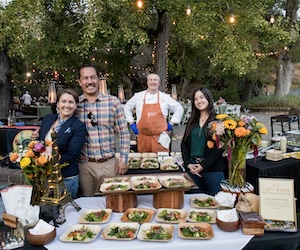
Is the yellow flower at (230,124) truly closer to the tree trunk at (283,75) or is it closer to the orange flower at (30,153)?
the orange flower at (30,153)

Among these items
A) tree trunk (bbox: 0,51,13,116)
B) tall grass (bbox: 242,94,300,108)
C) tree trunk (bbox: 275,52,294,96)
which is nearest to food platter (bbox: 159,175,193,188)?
tree trunk (bbox: 0,51,13,116)

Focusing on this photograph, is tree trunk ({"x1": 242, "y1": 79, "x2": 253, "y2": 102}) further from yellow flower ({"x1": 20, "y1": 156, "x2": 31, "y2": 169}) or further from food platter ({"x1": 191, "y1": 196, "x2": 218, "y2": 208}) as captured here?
yellow flower ({"x1": 20, "y1": 156, "x2": 31, "y2": 169})

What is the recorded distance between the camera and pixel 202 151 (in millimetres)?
2424

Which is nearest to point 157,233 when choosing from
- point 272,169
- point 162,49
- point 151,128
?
point 272,169

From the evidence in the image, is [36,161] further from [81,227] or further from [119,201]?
[119,201]

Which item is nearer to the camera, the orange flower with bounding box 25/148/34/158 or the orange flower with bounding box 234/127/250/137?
the orange flower with bounding box 25/148/34/158

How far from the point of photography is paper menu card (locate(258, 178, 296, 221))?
5.02 ft

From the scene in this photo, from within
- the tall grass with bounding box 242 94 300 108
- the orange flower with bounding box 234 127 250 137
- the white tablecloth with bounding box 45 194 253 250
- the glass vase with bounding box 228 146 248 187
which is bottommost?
the white tablecloth with bounding box 45 194 253 250

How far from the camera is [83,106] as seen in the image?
7.27 ft

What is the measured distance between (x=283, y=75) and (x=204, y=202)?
15809mm

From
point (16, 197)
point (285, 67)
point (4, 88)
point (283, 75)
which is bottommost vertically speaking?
point (16, 197)

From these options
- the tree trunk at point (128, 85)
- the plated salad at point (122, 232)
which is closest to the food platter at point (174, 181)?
the plated salad at point (122, 232)

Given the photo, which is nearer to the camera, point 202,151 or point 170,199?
point 170,199

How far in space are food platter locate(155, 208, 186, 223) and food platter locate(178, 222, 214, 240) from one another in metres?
0.07
